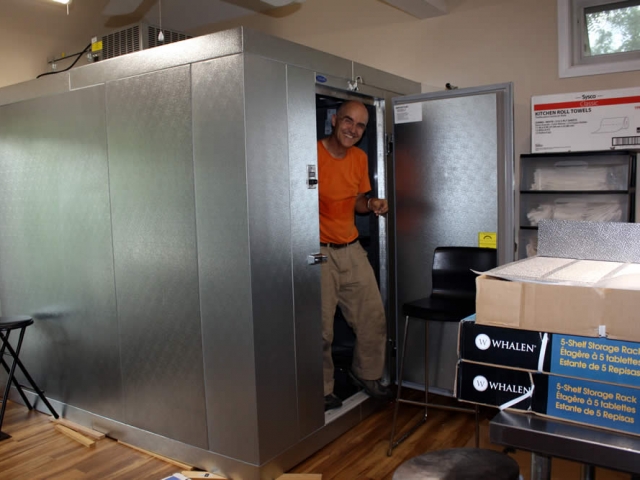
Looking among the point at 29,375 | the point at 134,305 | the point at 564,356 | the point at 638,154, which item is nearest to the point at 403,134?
the point at 638,154

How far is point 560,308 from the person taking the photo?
1284 millimetres

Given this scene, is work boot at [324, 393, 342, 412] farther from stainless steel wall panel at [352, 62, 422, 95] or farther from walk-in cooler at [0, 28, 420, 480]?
stainless steel wall panel at [352, 62, 422, 95]

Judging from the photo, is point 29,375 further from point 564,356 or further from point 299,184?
point 564,356

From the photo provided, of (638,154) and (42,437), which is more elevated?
(638,154)

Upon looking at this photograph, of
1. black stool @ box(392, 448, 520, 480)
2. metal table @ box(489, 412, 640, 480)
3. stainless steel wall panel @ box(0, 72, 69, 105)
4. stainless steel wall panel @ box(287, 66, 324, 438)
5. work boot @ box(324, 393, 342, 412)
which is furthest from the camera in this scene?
stainless steel wall panel @ box(0, 72, 69, 105)

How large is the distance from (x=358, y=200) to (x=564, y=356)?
8.47 feet

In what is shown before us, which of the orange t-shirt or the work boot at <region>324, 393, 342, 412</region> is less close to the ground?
the orange t-shirt

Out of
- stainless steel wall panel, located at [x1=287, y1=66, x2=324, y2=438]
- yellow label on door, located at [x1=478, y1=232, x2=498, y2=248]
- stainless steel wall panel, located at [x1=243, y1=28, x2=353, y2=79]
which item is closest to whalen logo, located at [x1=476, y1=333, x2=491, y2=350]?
stainless steel wall panel, located at [x1=287, y1=66, x2=324, y2=438]

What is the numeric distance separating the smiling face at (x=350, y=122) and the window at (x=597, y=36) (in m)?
1.41

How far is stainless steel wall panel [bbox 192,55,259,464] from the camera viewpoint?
2723 millimetres

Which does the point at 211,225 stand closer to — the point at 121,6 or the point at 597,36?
the point at 121,6

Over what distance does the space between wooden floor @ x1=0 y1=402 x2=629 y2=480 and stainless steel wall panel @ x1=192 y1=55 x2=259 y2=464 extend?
43 centimetres

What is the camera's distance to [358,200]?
12.4ft

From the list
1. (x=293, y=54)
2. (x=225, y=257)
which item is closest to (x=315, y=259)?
(x=225, y=257)
